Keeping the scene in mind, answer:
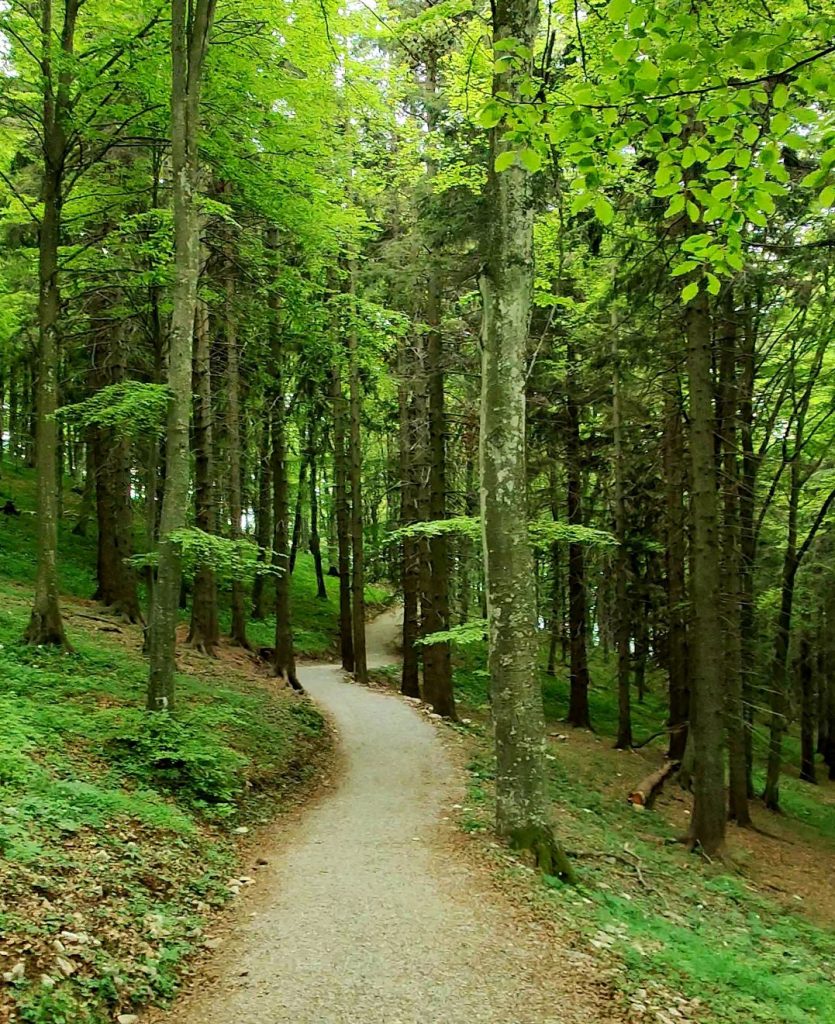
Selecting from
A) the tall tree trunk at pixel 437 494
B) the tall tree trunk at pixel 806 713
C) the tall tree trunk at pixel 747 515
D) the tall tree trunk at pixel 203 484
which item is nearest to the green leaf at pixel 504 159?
the tall tree trunk at pixel 747 515

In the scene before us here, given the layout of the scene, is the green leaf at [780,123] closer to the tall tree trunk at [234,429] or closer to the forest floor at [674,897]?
the forest floor at [674,897]

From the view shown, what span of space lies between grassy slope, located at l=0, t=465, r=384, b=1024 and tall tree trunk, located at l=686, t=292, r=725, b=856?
18.4 feet

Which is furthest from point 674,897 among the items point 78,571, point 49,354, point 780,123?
point 78,571

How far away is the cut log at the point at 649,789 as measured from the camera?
41.3ft

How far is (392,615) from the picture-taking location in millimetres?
35719

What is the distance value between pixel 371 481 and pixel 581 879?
2261cm

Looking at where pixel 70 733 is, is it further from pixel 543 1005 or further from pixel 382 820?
pixel 543 1005

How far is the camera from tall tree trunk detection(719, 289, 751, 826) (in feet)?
37.3

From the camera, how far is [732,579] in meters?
11.8

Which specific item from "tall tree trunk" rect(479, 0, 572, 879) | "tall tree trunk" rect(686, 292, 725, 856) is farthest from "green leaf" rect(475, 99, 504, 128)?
"tall tree trunk" rect(686, 292, 725, 856)

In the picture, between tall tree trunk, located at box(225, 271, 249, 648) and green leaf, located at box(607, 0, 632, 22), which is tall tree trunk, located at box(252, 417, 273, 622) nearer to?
tall tree trunk, located at box(225, 271, 249, 648)

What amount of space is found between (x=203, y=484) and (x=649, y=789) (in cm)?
1058

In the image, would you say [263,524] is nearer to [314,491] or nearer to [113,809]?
[314,491]

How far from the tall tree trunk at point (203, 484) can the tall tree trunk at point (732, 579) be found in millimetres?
9460
